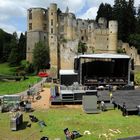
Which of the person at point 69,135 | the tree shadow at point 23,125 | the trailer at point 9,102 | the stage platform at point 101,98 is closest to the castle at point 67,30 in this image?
the stage platform at point 101,98

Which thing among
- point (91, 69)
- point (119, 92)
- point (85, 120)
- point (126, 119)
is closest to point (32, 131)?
point (85, 120)

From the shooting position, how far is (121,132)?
81.5 feet

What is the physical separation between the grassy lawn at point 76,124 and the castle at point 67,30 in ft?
132

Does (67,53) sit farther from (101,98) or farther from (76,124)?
(76,124)

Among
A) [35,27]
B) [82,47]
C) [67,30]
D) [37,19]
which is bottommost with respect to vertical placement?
[82,47]

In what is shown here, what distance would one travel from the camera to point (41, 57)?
7319 centimetres

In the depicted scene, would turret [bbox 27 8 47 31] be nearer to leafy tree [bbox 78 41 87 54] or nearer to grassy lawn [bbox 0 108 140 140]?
leafy tree [bbox 78 41 87 54]

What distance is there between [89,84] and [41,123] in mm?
19247

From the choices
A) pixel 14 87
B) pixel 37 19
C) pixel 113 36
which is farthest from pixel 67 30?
pixel 14 87

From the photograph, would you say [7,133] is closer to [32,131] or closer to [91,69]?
[32,131]

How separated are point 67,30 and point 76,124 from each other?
Answer: 5275cm

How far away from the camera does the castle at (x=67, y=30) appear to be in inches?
2953

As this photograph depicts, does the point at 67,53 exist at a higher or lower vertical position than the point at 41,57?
higher

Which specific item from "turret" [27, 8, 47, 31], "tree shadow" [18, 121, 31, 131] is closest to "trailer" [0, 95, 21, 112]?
"tree shadow" [18, 121, 31, 131]
